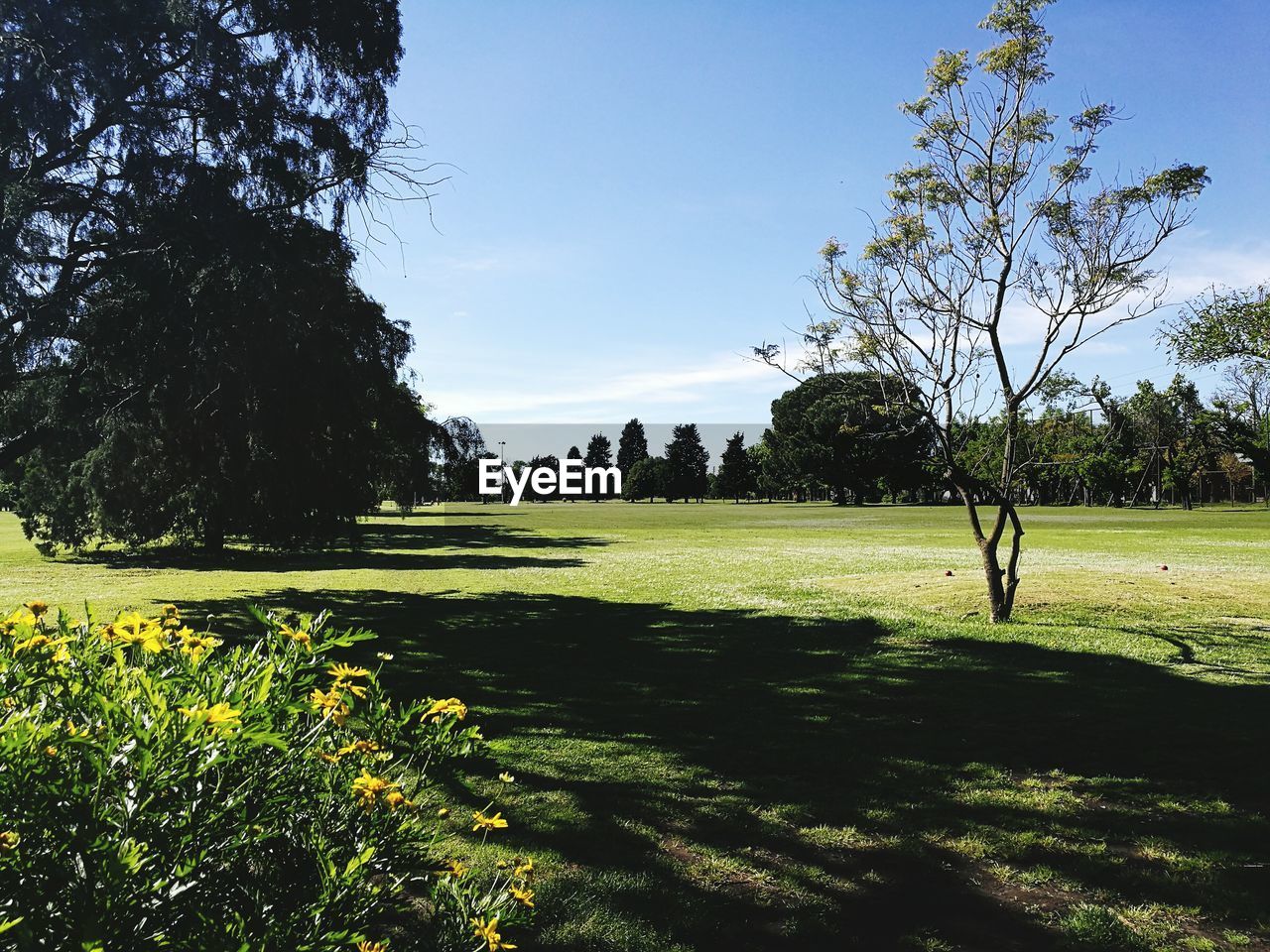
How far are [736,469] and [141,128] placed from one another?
120m

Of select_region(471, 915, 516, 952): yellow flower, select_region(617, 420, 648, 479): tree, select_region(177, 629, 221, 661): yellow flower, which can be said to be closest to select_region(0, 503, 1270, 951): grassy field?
select_region(471, 915, 516, 952): yellow flower

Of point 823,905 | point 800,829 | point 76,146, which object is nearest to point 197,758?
point 823,905

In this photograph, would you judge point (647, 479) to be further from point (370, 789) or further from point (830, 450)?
point (370, 789)

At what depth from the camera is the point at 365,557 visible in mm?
28391

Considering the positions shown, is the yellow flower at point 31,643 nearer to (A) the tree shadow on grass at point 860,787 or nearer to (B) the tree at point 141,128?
(A) the tree shadow on grass at point 860,787

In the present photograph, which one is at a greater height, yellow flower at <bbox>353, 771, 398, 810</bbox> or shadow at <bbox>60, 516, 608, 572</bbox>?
yellow flower at <bbox>353, 771, 398, 810</bbox>

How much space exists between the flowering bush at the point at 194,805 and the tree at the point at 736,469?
408ft

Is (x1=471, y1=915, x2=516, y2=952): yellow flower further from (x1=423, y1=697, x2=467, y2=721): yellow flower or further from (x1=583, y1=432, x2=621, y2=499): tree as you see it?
(x1=583, y1=432, x2=621, y2=499): tree

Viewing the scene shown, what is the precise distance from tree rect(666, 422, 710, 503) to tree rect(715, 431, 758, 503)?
9283 mm

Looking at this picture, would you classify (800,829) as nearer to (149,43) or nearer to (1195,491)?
(149,43)

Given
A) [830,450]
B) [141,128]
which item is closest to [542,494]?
[830,450]

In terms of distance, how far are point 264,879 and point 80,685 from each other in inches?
33.8

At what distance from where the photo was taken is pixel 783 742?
265 inches

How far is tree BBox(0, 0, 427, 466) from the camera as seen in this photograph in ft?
30.8
